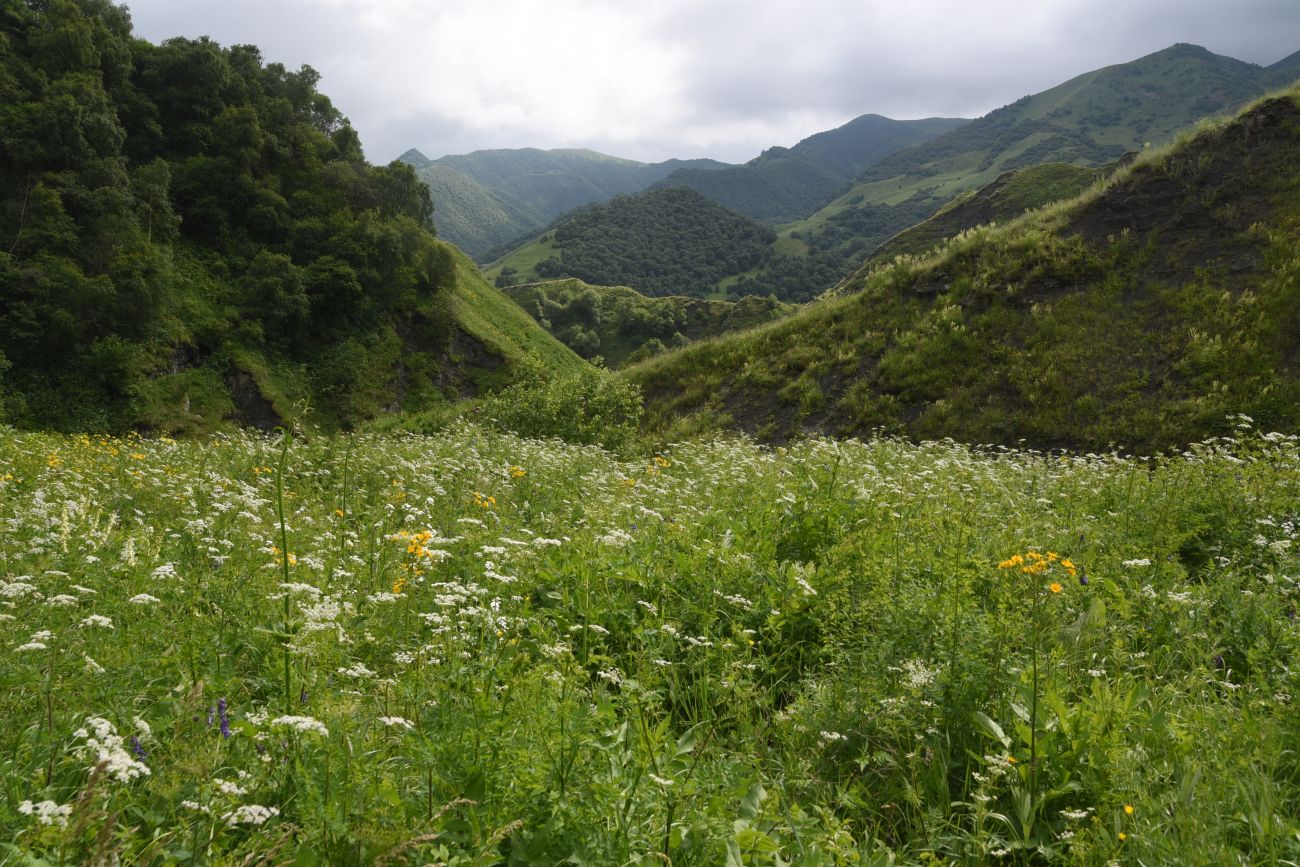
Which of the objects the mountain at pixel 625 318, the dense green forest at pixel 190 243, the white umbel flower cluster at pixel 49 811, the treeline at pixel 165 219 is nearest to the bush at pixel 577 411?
the white umbel flower cluster at pixel 49 811

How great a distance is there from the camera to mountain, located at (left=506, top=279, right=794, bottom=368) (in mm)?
113062

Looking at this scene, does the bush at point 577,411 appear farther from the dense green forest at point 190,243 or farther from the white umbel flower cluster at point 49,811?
the dense green forest at point 190,243

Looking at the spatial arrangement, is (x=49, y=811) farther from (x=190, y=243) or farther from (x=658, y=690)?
(x=190, y=243)

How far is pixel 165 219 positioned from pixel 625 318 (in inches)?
3233

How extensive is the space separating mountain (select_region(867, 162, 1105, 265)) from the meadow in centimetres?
8283

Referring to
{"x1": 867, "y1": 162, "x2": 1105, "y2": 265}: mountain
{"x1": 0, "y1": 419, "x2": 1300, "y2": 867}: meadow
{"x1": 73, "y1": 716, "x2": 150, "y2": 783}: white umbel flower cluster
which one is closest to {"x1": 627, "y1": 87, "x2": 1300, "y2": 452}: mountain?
{"x1": 0, "y1": 419, "x2": 1300, "y2": 867}: meadow

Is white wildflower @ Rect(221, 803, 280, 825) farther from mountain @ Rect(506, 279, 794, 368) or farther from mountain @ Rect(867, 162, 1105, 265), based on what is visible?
mountain @ Rect(506, 279, 794, 368)

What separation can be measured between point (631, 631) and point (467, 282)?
62.7m

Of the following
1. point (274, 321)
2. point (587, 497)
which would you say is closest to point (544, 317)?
point (274, 321)

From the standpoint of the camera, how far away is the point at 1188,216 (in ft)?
62.5

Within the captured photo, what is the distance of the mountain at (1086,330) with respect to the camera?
15.1 metres

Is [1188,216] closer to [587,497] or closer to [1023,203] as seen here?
[587,497]

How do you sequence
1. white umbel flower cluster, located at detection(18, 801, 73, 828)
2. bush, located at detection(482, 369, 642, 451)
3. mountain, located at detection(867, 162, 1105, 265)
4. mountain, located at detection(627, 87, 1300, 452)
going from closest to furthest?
white umbel flower cluster, located at detection(18, 801, 73, 828) < mountain, located at detection(627, 87, 1300, 452) < bush, located at detection(482, 369, 642, 451) < mountain, located at detection(867, 162, 1105, 265)

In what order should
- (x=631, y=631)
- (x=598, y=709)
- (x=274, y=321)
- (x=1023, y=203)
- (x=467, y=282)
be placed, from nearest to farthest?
(x=598, y=709) < (x=631, y=631) < (x=274, y=321) < (x=467, y=282) < (x=1023, y=203)
